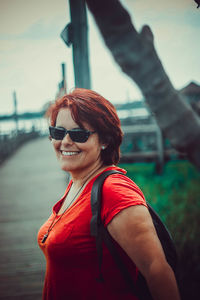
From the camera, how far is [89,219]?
1.06 metres

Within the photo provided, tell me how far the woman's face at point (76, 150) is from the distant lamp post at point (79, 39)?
4.68ft

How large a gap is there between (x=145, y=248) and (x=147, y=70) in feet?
2.75

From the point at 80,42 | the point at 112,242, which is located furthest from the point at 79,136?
the point at 80,42

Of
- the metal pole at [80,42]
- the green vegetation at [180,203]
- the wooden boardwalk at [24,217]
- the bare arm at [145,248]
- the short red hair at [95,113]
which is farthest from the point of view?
the green vegetation at [180,203]

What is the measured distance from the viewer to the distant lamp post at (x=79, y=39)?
2452mm

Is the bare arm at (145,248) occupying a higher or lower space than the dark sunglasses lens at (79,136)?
lower

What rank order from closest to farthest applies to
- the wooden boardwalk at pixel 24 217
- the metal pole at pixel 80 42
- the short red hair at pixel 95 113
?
the short red hair at pixel 95 113 → the metal pole at pixel 80 42 → the wooden boardwalk at pixel 24 217

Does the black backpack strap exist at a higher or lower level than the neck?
lower

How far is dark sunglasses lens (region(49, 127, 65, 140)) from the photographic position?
4.25ft

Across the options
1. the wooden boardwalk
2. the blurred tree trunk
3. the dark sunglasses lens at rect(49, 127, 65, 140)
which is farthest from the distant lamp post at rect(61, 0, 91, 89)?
the wooden boardwalk

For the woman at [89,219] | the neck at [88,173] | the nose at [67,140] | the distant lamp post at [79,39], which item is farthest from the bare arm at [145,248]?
the distant lamp post at [79,39]

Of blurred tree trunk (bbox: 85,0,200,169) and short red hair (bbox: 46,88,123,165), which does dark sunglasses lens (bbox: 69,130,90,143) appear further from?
blurred tree trunk (bbox: 85,0,200,169)

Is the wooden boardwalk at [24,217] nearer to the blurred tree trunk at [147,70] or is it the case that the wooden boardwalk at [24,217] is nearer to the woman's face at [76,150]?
the woman's face at [76,150]

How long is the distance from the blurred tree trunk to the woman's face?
370mm
